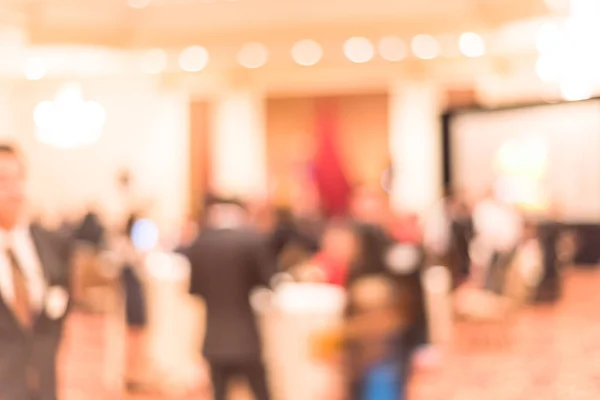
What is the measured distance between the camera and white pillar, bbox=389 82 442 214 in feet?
44.4

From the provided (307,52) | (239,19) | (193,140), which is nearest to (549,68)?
(307,52)

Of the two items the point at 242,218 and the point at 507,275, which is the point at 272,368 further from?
the point at 507,275

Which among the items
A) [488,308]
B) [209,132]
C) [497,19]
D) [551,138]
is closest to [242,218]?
[488,308]

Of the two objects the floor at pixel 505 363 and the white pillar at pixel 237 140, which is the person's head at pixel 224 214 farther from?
the white pillar at pixel 237 140

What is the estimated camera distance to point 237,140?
13.9 metres

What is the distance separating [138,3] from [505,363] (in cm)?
522

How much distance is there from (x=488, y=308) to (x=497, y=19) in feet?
12.8

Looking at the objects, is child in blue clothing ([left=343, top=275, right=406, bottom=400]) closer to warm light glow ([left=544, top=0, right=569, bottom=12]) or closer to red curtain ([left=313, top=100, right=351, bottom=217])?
red curtain ([left=313, top=100, right=351, bottom=217])

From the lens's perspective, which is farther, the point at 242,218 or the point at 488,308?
the point at 488,308

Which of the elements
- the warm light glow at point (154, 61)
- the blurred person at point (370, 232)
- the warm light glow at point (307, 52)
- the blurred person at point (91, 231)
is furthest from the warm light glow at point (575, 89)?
the warm light glow at point (154, 61)

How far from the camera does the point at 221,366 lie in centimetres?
420

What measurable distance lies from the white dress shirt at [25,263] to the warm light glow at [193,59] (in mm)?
8864

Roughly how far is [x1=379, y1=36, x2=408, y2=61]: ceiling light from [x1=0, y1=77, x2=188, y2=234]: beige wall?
3688 millimetres

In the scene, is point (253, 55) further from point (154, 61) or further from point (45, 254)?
point (45, 254)
